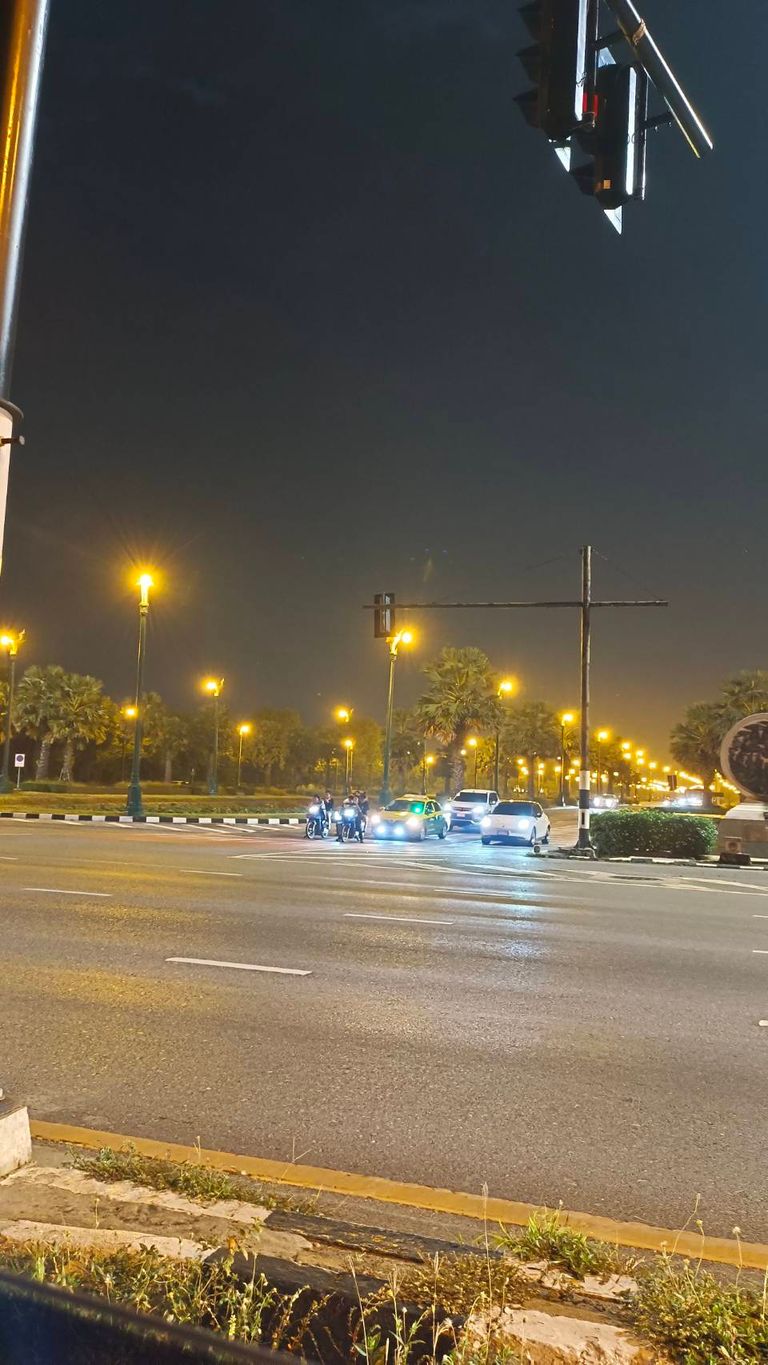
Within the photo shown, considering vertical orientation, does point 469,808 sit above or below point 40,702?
below

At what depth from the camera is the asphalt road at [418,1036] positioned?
465 cm

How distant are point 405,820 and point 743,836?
444 inches

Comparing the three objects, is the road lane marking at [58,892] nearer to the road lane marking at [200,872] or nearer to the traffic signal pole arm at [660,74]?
the road lane marking at [200,872]

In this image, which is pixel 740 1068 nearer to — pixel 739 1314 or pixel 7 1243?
pixel 739 1314

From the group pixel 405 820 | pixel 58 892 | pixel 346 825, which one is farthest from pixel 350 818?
pixel 58 892

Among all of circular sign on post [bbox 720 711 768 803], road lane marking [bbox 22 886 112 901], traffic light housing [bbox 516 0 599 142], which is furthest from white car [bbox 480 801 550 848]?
traffic light housing [bbox 516 0 599 142]

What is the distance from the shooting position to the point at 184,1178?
381 cm

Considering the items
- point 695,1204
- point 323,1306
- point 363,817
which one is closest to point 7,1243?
point 323,1306

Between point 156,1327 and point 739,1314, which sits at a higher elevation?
point 156,1327

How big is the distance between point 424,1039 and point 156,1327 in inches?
187

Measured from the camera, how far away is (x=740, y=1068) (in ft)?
20.0

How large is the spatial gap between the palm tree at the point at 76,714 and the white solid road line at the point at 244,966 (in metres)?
72.0

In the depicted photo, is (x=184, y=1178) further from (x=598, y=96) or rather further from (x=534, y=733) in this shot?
(x=534, y=733)

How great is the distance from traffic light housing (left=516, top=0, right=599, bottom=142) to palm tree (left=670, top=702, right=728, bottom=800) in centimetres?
6600
